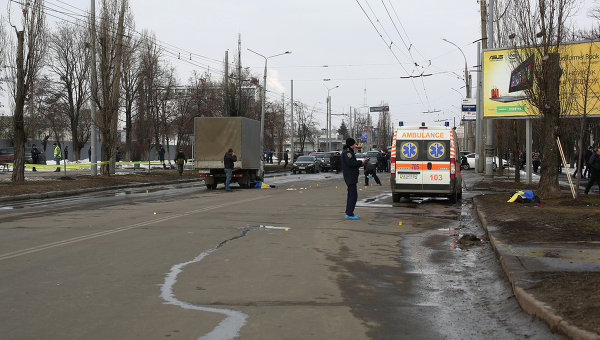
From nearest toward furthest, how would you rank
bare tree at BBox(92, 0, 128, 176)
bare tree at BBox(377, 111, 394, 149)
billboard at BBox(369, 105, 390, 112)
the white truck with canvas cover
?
1. the white truck with canvas cover
2. bare tree at BBox(92, 0, 128, 176)
3. bare tree at BBox(377, 111, 394, 149)
4. billboard at BBox(369, 105, 390, 112)

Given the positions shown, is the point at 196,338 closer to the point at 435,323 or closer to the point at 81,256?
the point at 435,323

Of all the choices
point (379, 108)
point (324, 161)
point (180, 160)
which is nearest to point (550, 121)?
point (180, 160)

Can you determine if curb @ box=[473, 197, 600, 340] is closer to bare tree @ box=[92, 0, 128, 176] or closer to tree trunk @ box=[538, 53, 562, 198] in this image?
tree trunk @ box=[538, 53, 562, 198]

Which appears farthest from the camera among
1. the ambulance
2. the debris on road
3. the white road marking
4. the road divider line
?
the ambulance

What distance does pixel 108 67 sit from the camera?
3175 cm

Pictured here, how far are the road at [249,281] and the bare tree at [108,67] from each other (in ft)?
61.9

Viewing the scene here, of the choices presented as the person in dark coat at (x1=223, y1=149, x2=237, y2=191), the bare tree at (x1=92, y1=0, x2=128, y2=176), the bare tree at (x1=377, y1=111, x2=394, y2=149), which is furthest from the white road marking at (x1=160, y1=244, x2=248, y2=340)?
the bare tree at (x1=377, y1=111, x2=394, y2=149)

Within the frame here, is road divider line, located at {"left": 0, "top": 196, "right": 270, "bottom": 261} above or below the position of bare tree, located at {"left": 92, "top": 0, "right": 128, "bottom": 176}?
below

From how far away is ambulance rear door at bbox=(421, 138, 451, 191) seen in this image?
18625 millimetres

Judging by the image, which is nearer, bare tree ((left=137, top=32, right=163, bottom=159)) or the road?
the road

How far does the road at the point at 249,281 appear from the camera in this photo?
17.6 ft

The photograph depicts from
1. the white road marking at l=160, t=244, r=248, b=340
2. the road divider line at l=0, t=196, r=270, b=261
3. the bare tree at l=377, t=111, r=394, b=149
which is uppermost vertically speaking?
the bare tree at l=377, t=111, r=394, b=149

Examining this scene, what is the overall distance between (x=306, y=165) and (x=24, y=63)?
90.7ft

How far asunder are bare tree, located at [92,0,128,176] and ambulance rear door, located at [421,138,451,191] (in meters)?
19.2
